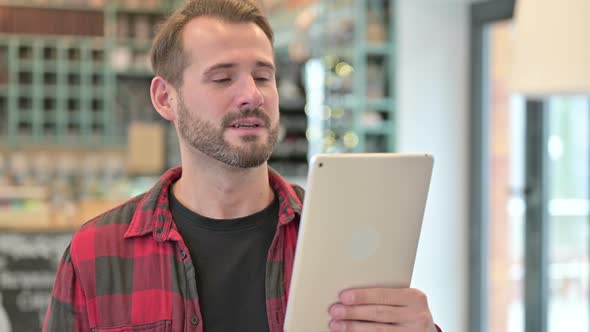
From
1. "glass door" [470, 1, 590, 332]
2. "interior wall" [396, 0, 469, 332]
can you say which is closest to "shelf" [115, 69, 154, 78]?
"interior wall" [396, 0, 469, 332]

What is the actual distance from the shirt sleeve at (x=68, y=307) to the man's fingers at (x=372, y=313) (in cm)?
48

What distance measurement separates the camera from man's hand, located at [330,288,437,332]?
1317 mm

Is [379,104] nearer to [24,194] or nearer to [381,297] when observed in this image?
[24,194]

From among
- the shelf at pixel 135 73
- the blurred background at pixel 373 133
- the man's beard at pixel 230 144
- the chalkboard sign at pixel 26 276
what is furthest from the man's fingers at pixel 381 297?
the shelf at pixel 135 73

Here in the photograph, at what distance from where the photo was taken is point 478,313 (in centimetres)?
538

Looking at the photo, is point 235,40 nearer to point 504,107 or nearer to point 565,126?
point 565,126

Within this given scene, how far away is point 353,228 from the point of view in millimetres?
1318

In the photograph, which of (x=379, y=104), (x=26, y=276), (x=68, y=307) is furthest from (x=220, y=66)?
(x=379, y=104)

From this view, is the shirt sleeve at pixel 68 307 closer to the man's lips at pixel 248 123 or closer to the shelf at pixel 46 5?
the man's lips at pixel 248 123

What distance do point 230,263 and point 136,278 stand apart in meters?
0.18

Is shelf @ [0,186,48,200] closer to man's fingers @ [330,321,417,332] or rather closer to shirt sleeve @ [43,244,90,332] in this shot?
shirt sleeve @ [43,244,90,332]

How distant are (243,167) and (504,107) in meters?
4.01

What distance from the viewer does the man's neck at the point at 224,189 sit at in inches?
60.9

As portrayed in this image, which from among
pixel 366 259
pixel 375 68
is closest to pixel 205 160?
pixel 366 259
